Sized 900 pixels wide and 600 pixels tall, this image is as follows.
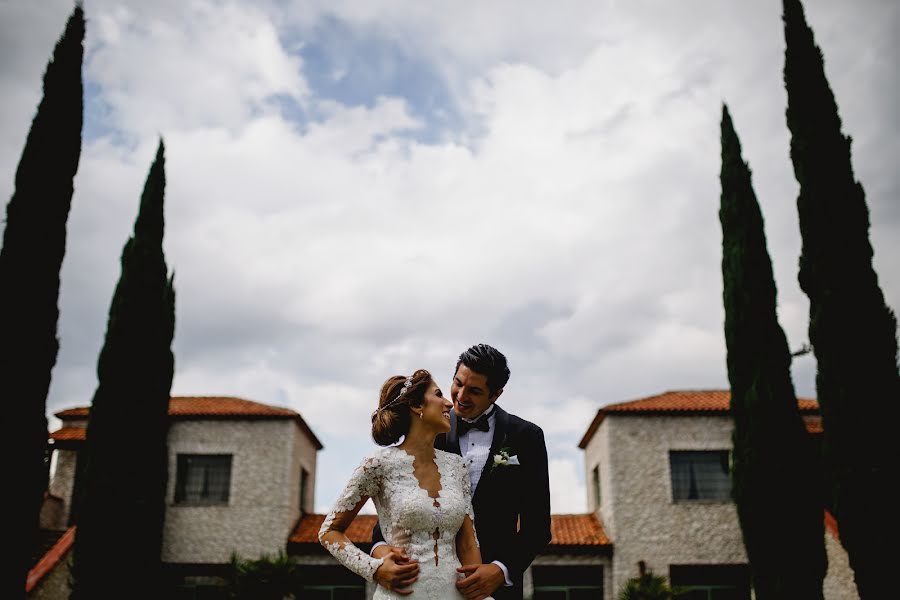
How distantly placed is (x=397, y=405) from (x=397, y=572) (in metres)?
0.80

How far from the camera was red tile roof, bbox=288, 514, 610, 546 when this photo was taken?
2152cm

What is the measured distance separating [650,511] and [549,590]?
361 centimetres

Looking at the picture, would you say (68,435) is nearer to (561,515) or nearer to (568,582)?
(561,515)

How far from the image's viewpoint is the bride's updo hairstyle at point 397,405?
12.3ft

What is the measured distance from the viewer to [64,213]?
17.2 metres

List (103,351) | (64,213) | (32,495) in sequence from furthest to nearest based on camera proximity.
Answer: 1. (103,351)
2. (64,213)
3. (32,495)

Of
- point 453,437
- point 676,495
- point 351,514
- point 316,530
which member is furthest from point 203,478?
point 351,514

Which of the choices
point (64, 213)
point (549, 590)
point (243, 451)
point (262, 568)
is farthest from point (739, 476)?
point (64, 213)

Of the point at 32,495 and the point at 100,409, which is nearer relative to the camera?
the point at 32,495

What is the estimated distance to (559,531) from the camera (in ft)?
74.5

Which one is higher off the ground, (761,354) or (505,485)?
(761,354)

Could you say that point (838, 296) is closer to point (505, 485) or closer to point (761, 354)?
point (761, 354)

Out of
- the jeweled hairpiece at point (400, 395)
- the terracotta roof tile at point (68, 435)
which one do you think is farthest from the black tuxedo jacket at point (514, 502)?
the terracotta roof tile at point (68, 435)

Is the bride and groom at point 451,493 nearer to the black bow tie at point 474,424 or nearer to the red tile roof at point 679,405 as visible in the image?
the black bow tie at point 474,424
